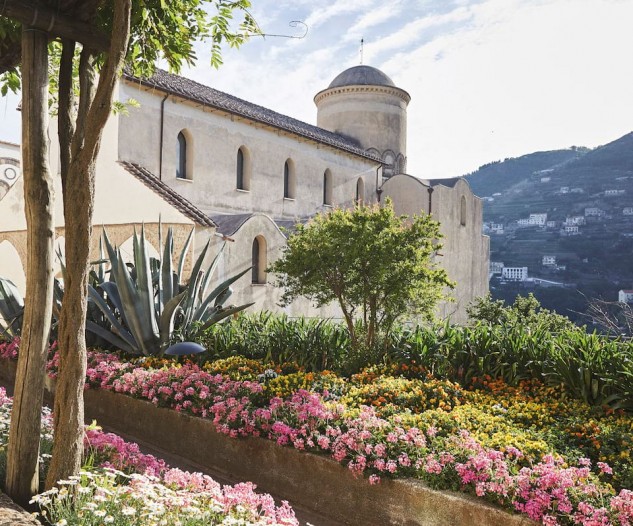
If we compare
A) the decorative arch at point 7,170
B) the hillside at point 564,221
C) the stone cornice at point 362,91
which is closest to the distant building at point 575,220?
the hillside at point 564,221

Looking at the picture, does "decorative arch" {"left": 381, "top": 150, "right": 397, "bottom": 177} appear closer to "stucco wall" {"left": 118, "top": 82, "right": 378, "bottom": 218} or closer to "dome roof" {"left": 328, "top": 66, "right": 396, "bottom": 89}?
"dome roof" {"left": 328, "top": 66, "right": 396, "bottom": 89}

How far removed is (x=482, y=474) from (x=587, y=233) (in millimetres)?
80070

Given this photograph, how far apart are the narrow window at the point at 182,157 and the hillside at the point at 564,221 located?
152 ft

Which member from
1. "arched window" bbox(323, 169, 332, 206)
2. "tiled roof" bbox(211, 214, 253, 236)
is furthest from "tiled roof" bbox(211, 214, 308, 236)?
"arched window" bbox(323, 169, 332, 206)

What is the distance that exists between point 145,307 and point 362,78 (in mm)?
26672

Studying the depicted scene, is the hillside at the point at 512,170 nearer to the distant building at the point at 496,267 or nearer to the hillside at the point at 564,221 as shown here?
the hillside at the point at 564,221

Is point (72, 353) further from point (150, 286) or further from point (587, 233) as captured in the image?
point (587, 233)

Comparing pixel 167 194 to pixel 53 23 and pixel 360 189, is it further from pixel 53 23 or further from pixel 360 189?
pixel 360 189

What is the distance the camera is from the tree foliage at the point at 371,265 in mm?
7391

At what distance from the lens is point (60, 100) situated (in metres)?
3.68

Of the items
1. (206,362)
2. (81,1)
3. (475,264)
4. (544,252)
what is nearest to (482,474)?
(81,1)

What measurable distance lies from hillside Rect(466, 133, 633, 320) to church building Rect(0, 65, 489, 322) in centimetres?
3395

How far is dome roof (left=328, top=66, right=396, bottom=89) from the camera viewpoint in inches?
1232

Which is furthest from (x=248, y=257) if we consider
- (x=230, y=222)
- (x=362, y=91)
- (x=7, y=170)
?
(x=362, y=91)
